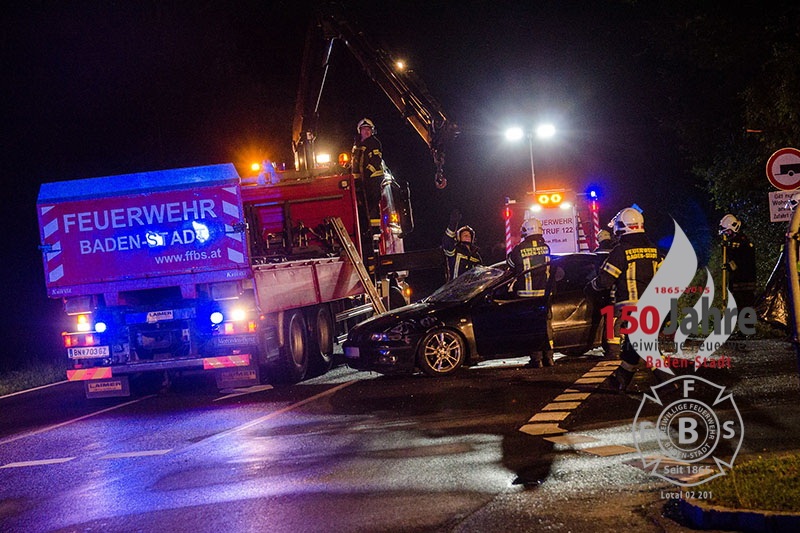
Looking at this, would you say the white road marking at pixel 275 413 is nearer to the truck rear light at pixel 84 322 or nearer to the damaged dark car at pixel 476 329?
the damaged dark car at pixel 476 329

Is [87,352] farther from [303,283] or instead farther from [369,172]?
[369,172]

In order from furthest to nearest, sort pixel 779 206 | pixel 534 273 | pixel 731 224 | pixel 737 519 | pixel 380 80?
1. pixel 380 80
2. pixel 731 224
3. pixel 534 273
4. pixel 779 206
5. pixel 737 519

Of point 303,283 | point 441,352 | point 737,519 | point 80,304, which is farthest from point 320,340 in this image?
point 737,519

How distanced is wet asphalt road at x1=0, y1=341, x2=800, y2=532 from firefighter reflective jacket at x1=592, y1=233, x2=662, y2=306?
3.34 feet

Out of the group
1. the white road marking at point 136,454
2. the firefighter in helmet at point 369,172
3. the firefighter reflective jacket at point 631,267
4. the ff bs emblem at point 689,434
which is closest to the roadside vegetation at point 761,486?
the ff bs emblem at point 689,434

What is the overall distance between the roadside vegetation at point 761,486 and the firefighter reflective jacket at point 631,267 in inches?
136

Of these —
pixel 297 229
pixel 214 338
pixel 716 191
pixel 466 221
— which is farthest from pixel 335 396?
pixel 466 221

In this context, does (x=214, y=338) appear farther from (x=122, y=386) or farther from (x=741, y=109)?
(x=741, y=109)

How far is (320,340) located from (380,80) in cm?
683

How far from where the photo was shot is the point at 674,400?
8438 mm

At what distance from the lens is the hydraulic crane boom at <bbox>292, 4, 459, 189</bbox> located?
58.3 feet

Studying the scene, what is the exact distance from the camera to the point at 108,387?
11914mm

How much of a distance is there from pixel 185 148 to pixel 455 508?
85.4 feet

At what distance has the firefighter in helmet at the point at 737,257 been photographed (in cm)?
1342
